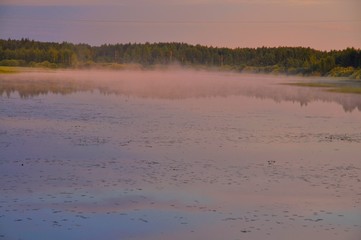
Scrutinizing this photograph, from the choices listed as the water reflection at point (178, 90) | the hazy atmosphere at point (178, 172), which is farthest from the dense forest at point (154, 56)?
the hazy atmosphere at point (178, 172)

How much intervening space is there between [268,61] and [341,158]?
100 m

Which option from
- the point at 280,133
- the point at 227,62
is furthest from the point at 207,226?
the point at 227,62

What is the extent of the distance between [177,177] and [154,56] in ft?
391

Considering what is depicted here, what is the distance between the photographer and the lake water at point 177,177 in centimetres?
762

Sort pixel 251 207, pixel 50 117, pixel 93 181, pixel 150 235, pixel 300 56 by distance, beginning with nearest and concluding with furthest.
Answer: pixel 150 235 → pixel 251 207 → pixel 93 181 → pixel 50 117 → pixel 300 56

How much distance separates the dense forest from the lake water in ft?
222

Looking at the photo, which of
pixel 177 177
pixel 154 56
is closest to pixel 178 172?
pixel 177 177

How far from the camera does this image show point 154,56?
12850 cm

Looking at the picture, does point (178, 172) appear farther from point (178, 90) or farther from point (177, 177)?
point (178, 90)

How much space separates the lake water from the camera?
7625mm

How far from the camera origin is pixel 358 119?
20141 mm

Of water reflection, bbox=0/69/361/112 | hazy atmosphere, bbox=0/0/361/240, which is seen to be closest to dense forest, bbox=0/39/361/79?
water reflection, bbox=0/69/361/112

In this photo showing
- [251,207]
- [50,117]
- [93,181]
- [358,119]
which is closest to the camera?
[251,207]

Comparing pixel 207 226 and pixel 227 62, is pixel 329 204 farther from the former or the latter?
pixel 227 62
